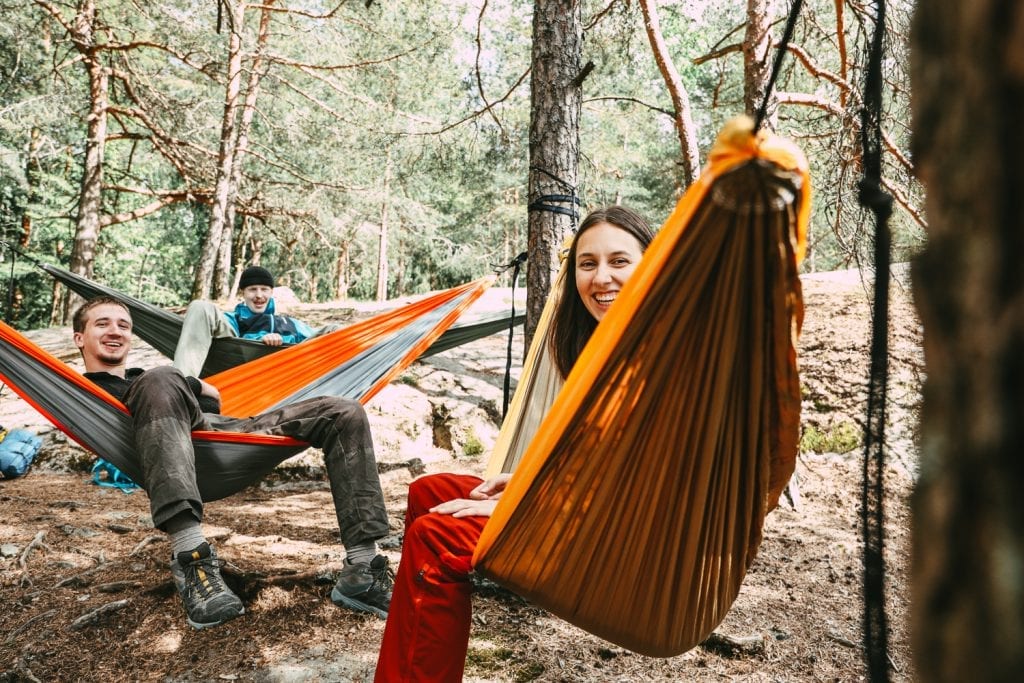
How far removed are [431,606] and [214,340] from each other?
7.64 ft

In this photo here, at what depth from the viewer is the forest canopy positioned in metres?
3.86

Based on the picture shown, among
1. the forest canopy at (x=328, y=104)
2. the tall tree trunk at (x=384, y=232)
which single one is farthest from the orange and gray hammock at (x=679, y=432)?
the tall tree trunk at (x=384, y=232)

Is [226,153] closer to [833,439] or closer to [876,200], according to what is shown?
[833,439]

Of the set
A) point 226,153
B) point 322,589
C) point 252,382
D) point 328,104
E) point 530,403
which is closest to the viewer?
point 530,403

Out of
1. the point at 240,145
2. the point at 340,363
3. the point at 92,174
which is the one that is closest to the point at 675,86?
the point at 340,363

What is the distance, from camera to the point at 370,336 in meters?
2.80

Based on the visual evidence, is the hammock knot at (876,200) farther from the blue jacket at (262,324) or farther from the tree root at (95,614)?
the blue jacket at (262,324)

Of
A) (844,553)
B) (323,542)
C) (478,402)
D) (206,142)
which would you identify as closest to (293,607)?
(323,542)

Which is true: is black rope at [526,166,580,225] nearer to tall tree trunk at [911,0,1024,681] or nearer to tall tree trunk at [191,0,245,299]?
tall tree trunk at [911,0,1024,681]

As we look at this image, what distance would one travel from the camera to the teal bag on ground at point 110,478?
9.79ft

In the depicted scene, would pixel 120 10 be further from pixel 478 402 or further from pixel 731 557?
pixel 731 557

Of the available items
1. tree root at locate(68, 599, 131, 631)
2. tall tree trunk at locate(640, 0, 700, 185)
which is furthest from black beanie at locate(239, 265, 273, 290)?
tall tree trunk at locate(640, 0, 700, 185)

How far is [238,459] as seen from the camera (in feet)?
6.04

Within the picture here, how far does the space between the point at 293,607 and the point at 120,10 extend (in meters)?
6.20
